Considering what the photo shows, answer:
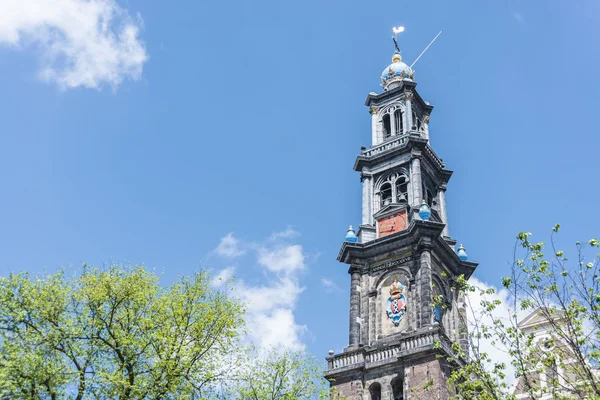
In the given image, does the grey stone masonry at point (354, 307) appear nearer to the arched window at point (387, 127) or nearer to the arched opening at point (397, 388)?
the arched opening at point (397, 388)

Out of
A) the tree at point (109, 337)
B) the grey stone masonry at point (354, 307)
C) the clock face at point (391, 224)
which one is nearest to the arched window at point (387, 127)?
the clock face at point (391, 224)

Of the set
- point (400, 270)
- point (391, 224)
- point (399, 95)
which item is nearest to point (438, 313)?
point (400, 270)

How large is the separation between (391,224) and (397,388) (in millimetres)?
12713

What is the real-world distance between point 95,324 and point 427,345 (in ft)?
68.6

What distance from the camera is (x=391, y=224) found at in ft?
156

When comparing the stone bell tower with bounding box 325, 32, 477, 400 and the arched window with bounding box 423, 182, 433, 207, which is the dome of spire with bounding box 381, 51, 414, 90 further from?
the arched window with bounding box 423, 182, 433, 207

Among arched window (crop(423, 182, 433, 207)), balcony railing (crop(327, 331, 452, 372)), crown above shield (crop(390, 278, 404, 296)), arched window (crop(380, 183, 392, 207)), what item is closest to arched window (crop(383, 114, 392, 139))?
arched window (crop(380, 183, 392, 207))

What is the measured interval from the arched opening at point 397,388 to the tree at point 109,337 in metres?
15.8

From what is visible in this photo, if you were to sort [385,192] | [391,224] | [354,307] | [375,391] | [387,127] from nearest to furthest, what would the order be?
[375,391] → [354,307] → [391,224] → [385,192] → [387,127]

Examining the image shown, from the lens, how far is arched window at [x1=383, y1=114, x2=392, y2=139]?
55312mm

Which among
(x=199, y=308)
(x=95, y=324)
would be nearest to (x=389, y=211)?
(x=199, y=308)

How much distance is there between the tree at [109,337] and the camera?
2184 centimetres

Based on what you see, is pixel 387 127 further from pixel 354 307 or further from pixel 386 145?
pixel 354 307

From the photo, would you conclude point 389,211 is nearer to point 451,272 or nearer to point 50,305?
point 451,272
